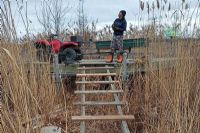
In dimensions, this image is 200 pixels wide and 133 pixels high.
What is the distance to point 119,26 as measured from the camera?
21.4ft

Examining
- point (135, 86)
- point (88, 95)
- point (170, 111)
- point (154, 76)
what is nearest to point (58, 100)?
point (88, 95)

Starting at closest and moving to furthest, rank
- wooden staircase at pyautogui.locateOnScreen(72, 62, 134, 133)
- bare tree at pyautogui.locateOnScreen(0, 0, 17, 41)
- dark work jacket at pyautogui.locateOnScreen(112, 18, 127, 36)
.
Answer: bare tree at pyautogui.locateOnScreen(0, 0, 17, 41) → wooden staircase at pyautogui.locateOnScreen(72, 62, 134, 133) → dark work jacket at pyautogui.locateOnScreen(112, 18, 127, 36)

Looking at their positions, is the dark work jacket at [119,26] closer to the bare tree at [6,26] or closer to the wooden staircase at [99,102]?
the wooden staircase at [99,102]

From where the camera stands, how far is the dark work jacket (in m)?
6.51

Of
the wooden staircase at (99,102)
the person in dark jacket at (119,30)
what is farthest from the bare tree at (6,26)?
the person in dark jacket at (119,30)

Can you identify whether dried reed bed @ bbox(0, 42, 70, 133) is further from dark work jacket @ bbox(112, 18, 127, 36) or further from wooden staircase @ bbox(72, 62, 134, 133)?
dark work jacket @ bbox(112, 18, 127, 36)

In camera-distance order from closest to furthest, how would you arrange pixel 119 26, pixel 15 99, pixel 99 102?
pixel 15 99 < pixel 99 102 < pixel 119 26

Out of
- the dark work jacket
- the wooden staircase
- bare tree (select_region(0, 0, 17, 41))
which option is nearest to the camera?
bare tree (select_region(0, 0, 17, 41))

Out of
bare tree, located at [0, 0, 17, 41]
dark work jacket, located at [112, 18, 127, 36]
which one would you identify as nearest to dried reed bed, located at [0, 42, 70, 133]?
bare tree, located at [0, 0, 17, 41]

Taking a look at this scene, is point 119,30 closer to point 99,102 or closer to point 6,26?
point 99,102

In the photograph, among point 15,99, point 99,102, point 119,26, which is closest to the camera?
point 15,99

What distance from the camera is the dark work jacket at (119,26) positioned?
6.51 m

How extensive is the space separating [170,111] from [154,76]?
880mm

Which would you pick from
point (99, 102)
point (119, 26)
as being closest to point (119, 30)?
point (119, 26)
